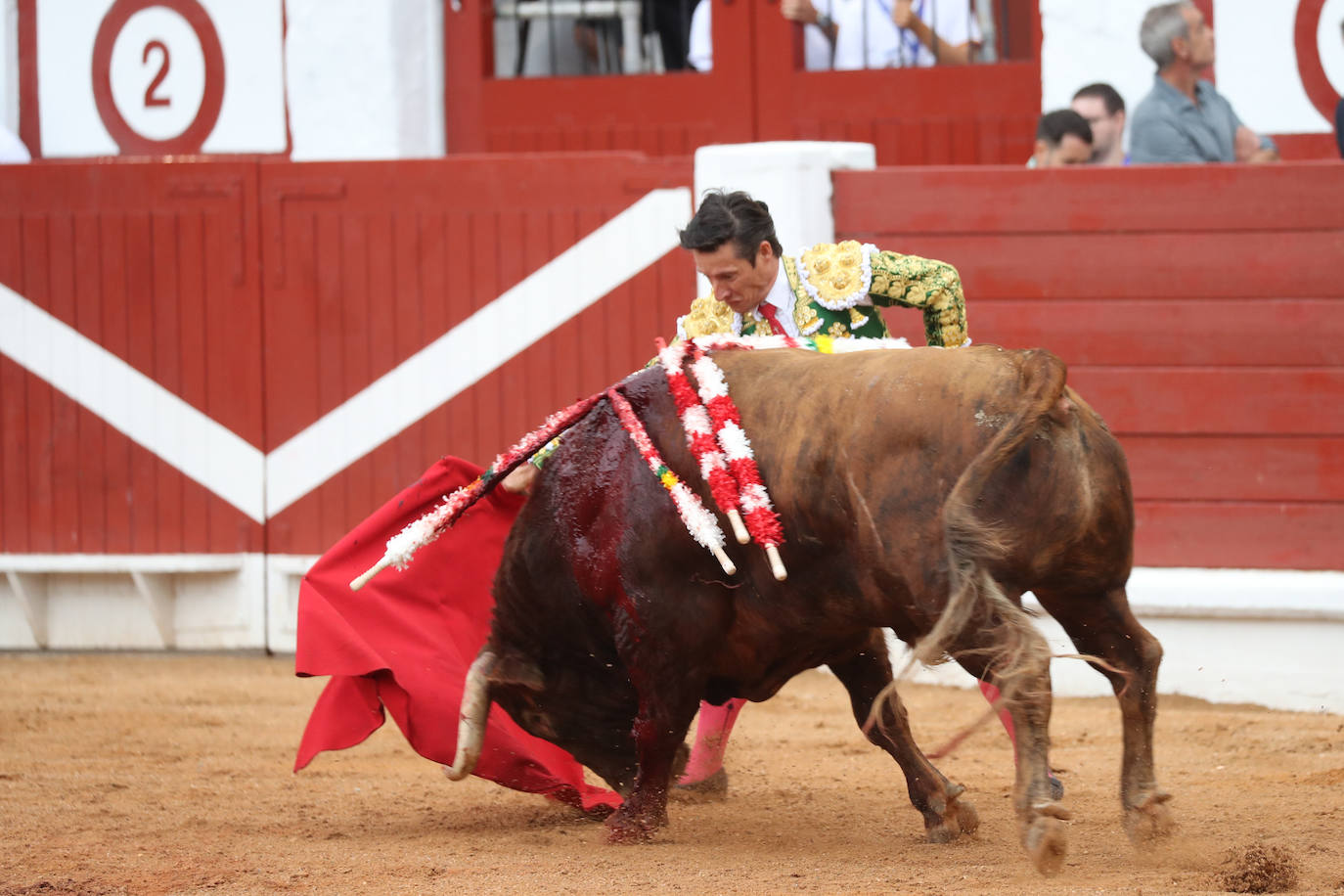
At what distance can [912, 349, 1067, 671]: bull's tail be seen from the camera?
9.48 ft

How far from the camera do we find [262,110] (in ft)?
23.8

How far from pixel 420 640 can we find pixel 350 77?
150 inches

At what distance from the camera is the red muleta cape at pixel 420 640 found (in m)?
3.77

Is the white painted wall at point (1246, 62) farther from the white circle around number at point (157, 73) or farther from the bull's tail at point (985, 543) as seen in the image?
the bull's tail at point (985, 543)

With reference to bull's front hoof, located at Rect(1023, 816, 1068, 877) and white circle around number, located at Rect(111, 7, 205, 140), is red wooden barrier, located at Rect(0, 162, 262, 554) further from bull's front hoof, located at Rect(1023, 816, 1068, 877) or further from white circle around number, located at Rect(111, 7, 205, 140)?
bull's front hoof, located at Rect(1023, 816, 1068, 877)

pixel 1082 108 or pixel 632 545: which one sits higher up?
pixel 1082 108

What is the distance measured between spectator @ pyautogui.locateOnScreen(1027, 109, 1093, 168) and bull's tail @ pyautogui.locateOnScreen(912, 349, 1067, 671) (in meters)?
3.05

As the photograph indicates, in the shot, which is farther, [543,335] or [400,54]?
[400,54]

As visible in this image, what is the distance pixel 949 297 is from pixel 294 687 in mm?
2784


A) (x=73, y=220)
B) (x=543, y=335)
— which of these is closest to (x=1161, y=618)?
(x=543, y=335)

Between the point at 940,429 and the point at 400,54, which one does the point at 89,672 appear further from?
the point at 940,429

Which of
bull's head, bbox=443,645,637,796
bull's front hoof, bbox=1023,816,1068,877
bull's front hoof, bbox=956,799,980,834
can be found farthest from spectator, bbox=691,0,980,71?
bull's front hoof, bbox=1023,816,1068,877

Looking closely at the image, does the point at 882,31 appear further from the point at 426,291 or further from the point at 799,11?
the point at 426,291

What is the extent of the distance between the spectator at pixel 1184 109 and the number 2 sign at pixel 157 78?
3482mm
